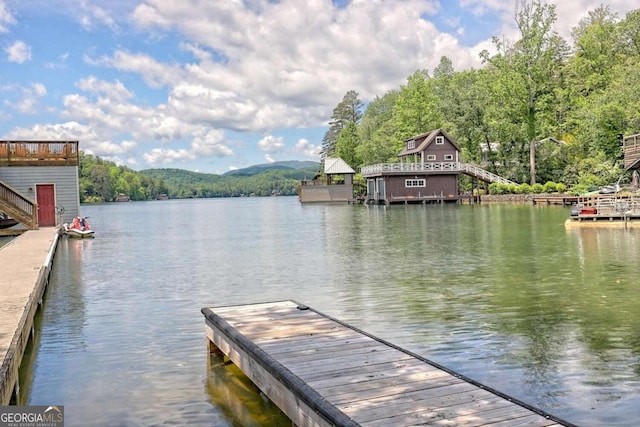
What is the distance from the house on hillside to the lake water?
3984 cm

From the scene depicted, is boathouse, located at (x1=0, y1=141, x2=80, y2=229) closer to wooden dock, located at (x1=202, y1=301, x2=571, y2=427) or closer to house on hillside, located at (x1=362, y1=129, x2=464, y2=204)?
wooden dock, located at (x1=202, y1=301, x2=571, y2=427)

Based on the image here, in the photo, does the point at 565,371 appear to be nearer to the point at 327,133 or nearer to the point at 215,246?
the point at 215,246

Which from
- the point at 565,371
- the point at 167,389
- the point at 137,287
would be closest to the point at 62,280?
the point at 137,287

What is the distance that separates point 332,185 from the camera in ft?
290

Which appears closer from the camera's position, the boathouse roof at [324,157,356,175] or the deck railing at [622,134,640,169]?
the deck railing at [622,134,640,169]

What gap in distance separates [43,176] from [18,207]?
296cm

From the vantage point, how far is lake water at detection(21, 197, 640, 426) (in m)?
7.36

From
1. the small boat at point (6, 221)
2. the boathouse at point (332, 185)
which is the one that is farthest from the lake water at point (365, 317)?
the boathouse at point (332, 185)


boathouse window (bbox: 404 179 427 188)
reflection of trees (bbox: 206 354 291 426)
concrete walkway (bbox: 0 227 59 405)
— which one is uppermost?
boathouse window (bbox: 404 179 427 188)

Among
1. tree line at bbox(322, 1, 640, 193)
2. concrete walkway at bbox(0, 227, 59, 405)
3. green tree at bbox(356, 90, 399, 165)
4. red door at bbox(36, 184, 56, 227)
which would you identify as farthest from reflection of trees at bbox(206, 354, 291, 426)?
green tree at bbox(356, 90, 399, 165)

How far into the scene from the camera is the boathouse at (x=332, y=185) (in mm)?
85812

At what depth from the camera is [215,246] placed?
28.2 meters

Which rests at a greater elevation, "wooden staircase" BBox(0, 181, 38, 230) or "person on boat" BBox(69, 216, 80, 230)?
"wooden staircase" BBox(0, 181, 38, 230)

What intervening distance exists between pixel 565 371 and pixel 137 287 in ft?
37.5
